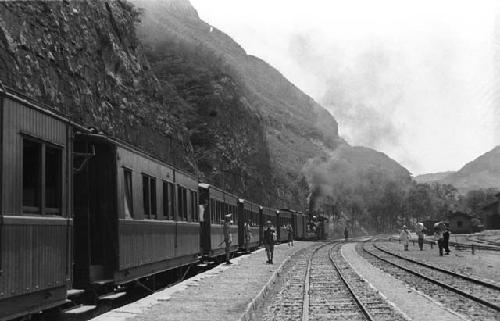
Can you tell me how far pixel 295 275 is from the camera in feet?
71.1

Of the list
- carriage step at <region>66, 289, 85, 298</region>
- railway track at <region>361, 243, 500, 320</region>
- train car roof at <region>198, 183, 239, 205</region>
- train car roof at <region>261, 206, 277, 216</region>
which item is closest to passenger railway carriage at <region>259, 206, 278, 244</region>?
train car roof at <region>261, 206, 277, 216</region>

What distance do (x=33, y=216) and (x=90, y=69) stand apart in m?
28.9

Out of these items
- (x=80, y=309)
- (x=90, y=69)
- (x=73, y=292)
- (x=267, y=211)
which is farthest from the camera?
(x=267, y=211)

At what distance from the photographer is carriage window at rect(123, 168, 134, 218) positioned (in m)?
11.7

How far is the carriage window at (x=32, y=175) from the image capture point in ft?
25.8

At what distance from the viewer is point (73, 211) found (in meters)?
10.1

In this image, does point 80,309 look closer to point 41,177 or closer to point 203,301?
point 41,177

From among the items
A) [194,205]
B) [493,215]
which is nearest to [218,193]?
[194,205]

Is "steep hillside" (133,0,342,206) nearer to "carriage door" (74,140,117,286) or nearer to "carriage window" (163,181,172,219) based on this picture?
"carriage window" (163,181,172,219)

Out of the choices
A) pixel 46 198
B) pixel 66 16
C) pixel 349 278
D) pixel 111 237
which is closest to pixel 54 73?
pixel 66 16

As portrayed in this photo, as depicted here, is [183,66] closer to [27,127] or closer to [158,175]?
[158,175]

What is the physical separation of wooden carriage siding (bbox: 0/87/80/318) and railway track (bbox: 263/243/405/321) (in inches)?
176

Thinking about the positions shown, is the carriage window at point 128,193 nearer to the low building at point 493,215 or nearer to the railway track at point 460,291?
the railway track at point 460,291

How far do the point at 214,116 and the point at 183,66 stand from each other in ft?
36.0
